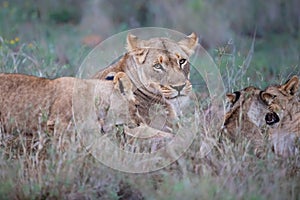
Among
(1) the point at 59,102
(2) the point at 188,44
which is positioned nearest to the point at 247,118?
(2) the point at 188,44

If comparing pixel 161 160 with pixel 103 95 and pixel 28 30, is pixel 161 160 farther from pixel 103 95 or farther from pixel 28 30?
pixel 28 30

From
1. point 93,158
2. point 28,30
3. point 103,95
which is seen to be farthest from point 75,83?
point 28,30

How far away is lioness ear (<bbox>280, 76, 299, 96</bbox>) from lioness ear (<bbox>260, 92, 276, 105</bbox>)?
0.13 metres

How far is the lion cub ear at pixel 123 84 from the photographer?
5.85m

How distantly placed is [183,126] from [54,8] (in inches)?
347

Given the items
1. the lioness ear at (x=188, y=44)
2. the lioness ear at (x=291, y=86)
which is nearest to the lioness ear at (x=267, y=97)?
the lioness ear at (x=291, y=86)

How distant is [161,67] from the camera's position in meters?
6.27

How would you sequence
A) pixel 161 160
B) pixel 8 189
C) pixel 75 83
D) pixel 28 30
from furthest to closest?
pixel 28 30 → pixel 75 83 → pixel 161 160 → pixel 8 189

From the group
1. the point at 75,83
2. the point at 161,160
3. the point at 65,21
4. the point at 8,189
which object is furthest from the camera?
the point at 65,21

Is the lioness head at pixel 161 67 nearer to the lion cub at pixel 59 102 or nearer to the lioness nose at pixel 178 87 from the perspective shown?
the lioness nose at pixel 178 87

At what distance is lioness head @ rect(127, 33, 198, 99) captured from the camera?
623cm

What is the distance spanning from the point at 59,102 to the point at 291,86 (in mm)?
1600

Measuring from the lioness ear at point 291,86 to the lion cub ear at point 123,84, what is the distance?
1.11 m

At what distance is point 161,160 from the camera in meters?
5.75
